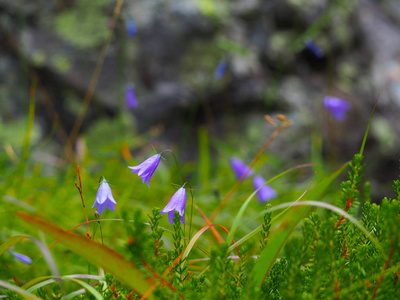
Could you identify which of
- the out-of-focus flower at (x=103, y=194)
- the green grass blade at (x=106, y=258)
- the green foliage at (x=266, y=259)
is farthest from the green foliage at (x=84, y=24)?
the green grass blade at (x=106, y=258)

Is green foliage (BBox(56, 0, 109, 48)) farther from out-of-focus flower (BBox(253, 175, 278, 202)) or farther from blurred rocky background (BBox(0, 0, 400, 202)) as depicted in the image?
out-of-focus flower (BBox(253, 175, 278, 202))

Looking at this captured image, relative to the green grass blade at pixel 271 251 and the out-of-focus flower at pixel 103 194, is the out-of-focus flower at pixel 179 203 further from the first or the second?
the green grass blade at pixel 271 251

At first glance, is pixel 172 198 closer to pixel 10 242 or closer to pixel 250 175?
pixel 10 242

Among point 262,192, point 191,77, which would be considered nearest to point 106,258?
point 262,192

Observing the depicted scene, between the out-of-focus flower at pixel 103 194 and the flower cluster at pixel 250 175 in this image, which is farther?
the flower cluster at pixel 250 175

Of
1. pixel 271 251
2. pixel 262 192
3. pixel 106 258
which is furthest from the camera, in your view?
pixel 262 192

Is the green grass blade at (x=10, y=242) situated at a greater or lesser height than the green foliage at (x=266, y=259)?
lesser

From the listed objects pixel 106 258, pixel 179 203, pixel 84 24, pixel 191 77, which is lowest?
pixel 191 77
